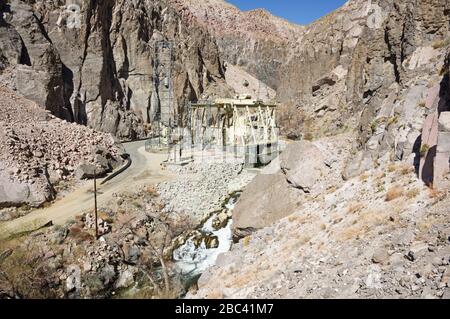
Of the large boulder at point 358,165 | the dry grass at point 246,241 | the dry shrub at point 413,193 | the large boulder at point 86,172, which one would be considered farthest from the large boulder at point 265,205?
the large boulder at point 86,172


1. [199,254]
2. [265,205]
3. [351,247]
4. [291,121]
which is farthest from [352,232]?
[291,121]

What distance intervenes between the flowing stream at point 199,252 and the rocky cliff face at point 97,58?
2553 cm

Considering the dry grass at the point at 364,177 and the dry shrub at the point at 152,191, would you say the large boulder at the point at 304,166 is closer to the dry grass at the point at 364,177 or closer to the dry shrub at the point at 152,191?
the dry grass at the point at 364,177

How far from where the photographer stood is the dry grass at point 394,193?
33.4ft

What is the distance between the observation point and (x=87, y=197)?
23.2 meters

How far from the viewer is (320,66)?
189 feet

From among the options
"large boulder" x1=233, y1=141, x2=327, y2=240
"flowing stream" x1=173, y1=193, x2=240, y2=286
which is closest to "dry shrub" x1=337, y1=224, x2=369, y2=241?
"large boulder" x1=233, y1=141, x2=327, y2=240

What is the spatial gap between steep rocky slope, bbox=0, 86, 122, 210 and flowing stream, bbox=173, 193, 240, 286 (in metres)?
9.53

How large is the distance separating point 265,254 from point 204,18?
12754 cm

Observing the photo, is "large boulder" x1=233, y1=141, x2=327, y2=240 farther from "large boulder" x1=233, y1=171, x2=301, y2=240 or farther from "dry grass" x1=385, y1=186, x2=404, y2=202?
"dry grass" x1=385, y1=186, x2=404, y2=202

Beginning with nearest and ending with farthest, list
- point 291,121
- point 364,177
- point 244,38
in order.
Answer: point 364,177
point 291,121
point 244,38

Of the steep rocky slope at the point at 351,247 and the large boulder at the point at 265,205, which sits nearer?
the steep rocky slope at the point at 351,247

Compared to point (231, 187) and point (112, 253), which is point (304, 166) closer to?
point (112, 253)

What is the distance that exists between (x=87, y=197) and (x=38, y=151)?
18.7 feet
